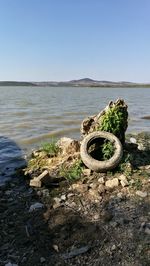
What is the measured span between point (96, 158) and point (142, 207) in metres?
2.60

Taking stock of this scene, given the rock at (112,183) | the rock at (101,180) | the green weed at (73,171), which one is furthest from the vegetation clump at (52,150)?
the rock at (112,183)

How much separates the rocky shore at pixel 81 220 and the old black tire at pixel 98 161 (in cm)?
15

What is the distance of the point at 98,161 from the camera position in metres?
8.32

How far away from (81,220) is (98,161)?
216cm

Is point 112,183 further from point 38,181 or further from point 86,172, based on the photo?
point 38,181

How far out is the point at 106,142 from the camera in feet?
29.7

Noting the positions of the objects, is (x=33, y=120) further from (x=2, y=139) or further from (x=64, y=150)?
(x=64, y=150)

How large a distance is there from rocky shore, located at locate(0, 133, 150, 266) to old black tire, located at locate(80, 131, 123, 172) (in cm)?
15

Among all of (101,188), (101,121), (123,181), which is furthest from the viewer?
(101,121)

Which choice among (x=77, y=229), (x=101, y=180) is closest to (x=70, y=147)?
(x=101, y=180)

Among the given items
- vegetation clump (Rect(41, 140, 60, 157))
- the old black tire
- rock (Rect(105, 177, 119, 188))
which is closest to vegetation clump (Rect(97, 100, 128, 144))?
the old black tire

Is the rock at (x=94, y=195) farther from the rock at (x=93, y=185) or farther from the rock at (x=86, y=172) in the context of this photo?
the rock at (x=86, y=172)

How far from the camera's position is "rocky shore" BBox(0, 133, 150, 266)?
546cm

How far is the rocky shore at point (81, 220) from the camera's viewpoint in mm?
5465
